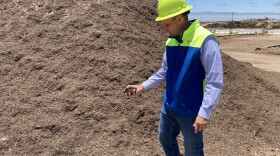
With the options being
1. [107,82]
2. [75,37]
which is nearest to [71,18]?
[75,37]

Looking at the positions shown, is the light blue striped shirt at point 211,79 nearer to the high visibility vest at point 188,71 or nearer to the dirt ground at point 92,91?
the high visibility vest at point 188,71

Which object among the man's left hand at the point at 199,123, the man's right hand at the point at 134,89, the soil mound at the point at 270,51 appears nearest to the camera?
the man's left hand at the point at 199,123

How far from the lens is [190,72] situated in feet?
8.50

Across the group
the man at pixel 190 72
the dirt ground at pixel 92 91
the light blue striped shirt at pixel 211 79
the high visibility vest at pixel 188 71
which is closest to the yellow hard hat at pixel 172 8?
the man at pixel 190 72

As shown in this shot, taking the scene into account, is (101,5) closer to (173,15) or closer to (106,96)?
(106,96)

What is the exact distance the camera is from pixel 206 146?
4.36m

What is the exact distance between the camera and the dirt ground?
4121mm

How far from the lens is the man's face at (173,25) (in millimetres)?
2617

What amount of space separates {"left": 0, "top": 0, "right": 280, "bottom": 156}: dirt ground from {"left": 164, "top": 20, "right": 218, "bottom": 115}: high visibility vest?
4.99 feet

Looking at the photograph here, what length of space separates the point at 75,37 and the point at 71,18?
0.47 m

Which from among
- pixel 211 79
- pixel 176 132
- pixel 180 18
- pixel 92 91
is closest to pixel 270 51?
pixel 92 91

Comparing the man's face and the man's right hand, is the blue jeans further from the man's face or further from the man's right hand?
the man's face

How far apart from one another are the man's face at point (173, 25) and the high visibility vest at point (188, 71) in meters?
0.05

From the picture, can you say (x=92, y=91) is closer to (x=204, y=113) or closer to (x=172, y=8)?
(x=172, y=8)
